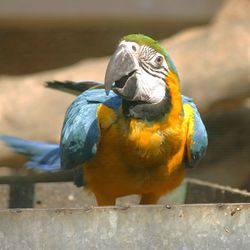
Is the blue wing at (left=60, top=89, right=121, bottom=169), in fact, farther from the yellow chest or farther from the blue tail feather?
the blue tail feather

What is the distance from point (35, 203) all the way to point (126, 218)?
1.26 metres

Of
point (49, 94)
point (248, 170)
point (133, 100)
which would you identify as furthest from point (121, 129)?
point (248, 170)

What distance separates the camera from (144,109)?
180 centimetres

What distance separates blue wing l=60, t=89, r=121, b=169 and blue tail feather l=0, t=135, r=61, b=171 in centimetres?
40

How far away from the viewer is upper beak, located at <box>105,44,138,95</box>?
1665mm

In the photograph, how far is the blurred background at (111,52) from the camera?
3416mm

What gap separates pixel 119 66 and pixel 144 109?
167 mm

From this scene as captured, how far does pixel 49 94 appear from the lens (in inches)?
136

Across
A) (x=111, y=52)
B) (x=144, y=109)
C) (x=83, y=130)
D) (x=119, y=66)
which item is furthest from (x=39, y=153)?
(x=111, y=52)

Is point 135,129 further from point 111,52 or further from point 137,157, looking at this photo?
point 111,52

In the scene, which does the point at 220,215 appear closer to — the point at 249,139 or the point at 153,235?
the point at 153,235

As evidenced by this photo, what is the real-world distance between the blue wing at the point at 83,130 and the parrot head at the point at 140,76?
96 mm

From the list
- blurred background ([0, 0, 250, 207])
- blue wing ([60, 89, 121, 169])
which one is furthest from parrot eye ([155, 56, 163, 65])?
blurred background ([0, 0, 250, 207])

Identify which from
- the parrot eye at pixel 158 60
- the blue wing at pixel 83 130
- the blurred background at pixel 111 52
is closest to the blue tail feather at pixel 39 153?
the blue wing at pixel 83 130
